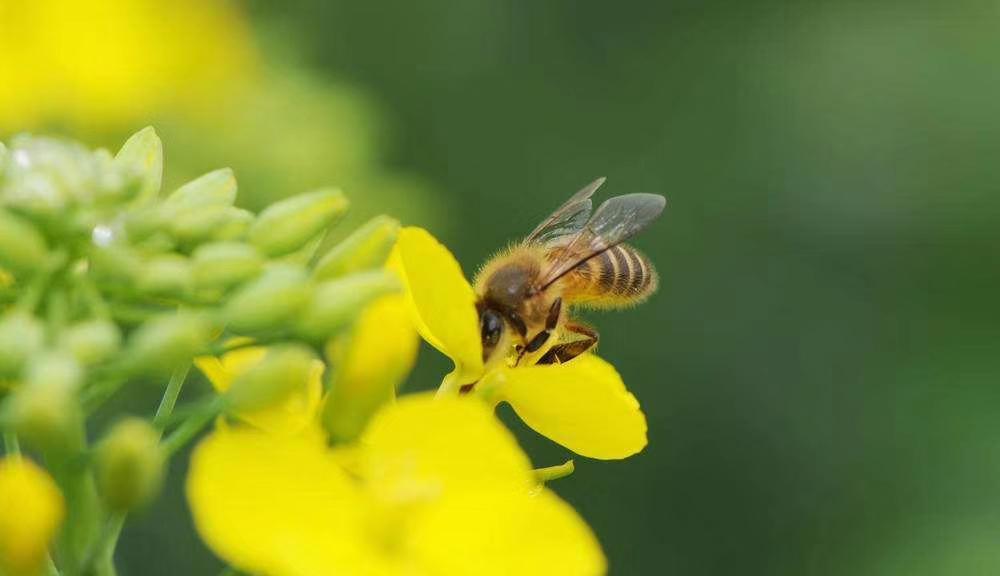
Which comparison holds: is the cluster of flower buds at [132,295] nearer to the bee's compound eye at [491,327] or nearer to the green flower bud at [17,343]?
the green flower bud at [17,343]

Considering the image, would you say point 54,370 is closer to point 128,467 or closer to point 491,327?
point 128,467

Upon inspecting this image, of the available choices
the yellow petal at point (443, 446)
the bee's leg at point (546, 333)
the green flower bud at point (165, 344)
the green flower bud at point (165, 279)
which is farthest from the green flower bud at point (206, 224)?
the bee's leg at point (546, 333)

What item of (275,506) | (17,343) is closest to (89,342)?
(17,343)

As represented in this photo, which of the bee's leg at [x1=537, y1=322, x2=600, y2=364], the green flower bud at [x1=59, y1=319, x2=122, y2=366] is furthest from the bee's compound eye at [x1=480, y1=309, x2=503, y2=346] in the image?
the green flower bud at [x1=59, y1=319, x2=122, y2=366]

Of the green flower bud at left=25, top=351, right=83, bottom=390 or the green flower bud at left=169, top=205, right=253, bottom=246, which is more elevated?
the green flower bud at left=169, top=205, right=253, bottom=246

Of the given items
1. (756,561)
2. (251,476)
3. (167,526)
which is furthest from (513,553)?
(756,561)

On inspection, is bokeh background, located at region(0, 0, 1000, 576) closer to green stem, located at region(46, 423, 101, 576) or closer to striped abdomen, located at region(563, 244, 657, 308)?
striped abdomen, located at region(563, 244, 657, 308)
